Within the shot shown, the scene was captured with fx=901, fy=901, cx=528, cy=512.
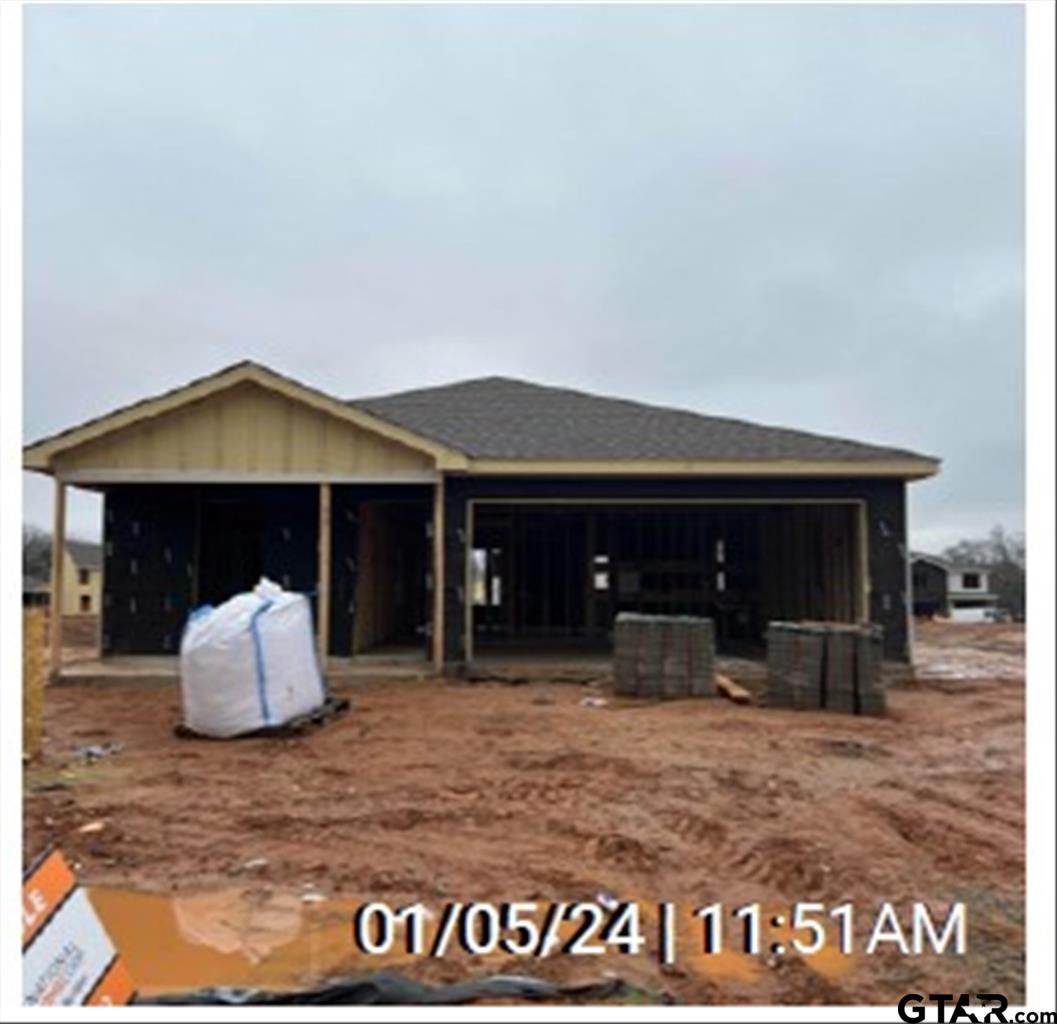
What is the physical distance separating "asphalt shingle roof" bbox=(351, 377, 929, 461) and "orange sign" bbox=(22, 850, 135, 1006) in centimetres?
894

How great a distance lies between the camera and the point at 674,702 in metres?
9.90

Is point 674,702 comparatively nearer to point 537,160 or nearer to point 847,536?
point 847,536

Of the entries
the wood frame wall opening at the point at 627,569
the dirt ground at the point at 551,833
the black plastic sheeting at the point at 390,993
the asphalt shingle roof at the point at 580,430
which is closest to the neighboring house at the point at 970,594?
the wood frame wall opening at the point at 627,569

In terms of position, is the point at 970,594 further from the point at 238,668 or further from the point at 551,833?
the point at 551,833

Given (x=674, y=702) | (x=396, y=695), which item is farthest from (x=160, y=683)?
(x=674, y=702)

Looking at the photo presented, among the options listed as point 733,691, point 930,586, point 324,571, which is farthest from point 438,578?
point 930,586

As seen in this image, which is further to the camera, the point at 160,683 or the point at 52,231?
the point at 160,683

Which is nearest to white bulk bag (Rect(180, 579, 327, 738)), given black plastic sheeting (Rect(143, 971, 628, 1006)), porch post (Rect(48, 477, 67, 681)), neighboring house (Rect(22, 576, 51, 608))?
porch post (Rect(48, 477, 67, 681))

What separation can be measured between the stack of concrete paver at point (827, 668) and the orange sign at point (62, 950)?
24.9 feet

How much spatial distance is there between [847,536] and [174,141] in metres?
10.4

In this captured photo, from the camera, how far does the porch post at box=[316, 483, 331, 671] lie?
37.9 feet

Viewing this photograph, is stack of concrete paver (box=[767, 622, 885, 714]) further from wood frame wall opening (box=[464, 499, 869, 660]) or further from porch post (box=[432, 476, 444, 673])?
wood frame wall opening (box=[464, 499, 869, 660])

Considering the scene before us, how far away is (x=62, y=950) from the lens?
124 inches

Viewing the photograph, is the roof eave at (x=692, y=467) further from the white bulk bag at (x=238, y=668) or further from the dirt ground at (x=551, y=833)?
the white bulk bag at (x=238, y=668)
